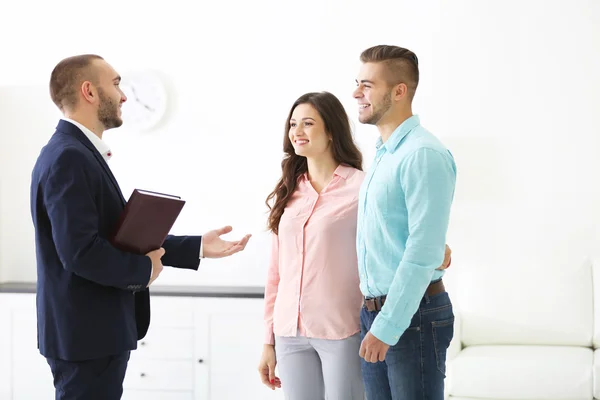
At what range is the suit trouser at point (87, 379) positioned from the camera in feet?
6.48

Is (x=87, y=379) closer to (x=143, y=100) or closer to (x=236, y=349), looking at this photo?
(x=236, y=349)

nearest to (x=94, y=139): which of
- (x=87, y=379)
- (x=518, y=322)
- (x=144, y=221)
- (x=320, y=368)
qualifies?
(x=144, y=221)

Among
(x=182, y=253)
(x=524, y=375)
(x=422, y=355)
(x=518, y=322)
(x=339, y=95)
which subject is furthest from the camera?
(x=339, y=95)

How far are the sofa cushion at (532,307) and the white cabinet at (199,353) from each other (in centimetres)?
108

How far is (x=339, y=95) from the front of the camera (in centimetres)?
406

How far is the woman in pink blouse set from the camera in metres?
2.28

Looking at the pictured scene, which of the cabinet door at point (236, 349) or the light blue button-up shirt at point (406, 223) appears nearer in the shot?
the light blue button-up shirt at point (406, 223)

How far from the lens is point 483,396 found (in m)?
3.27

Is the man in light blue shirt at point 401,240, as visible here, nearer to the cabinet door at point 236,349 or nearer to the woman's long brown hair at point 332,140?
the woman's long brown hair at point 332,140

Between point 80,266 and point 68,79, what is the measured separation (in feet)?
1.92

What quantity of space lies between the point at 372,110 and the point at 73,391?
1.10 metres

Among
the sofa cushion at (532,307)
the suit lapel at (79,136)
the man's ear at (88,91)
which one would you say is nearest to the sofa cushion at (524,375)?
the sofa cushion at (532,307)

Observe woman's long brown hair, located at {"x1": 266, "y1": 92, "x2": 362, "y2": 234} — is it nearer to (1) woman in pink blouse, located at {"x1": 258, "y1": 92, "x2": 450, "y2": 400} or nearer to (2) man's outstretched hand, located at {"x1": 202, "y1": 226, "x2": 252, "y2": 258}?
(1) woman in pink blouse, located at {"x1": 258, "y1": 92, "x2": 450, "y2": 400}

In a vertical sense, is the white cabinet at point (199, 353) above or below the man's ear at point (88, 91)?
below
